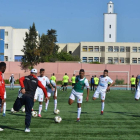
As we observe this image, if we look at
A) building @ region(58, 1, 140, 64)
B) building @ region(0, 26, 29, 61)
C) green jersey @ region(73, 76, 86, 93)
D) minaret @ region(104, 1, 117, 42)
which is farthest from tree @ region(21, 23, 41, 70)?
green jersey @ region(73, 76, 86, 93)

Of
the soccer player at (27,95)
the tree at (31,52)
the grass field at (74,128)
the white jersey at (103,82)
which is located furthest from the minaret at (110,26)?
the soccer player at (27,95)

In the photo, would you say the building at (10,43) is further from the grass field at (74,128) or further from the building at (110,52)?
the grass field at (74,128)

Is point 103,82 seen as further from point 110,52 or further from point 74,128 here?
point 110,52

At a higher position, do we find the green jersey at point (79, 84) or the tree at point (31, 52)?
the tree at point (31, 52)

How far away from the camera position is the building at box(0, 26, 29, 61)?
81.8 m

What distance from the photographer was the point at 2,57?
3228 inches

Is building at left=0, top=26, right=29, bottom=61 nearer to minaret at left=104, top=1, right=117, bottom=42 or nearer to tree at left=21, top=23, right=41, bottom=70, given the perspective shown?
tree at left=21, top=23, right=41, bottom=70

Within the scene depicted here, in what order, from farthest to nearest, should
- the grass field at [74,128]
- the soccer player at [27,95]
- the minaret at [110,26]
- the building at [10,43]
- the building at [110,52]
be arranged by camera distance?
the minaret at [110,26]
the building at [110,52]
the building at [10,43]
the soccer player at [27,95]
the grass field at [74,128]

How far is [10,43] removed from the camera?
83000 millimetres

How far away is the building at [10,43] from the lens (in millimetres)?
81812

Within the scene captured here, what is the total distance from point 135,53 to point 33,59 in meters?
39.5

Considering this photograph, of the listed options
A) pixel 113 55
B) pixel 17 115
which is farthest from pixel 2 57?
pixel 17 115

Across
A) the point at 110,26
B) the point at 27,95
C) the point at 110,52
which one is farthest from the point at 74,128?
the point at 110,26

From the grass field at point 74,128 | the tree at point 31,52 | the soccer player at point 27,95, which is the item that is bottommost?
the grass field at point 74,128
